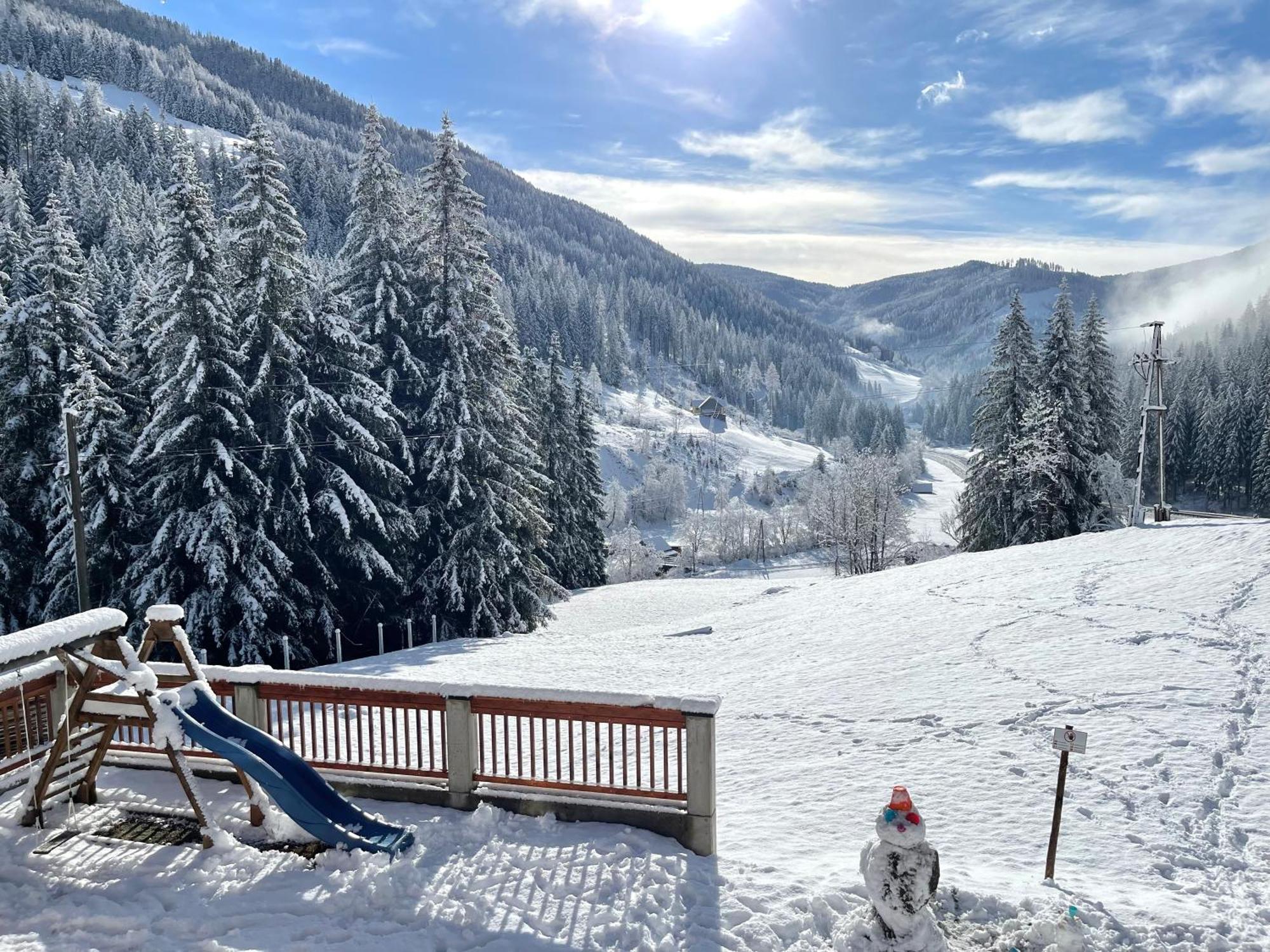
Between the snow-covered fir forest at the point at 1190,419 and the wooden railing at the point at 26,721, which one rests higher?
the snow-covered fir forest at the point at 1190,419

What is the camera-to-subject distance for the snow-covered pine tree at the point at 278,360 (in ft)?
66.6

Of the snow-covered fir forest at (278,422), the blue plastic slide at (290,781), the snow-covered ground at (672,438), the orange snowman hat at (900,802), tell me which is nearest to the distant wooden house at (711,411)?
the snow-covered ground at (672,438)

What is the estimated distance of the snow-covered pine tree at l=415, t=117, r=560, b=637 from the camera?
22875 mm

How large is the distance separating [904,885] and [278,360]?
816 inches

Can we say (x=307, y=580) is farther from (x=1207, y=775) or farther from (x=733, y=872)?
(x=1207, y=775)

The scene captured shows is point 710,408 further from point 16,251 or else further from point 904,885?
point 904,885

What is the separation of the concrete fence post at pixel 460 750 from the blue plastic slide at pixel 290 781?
0.71m

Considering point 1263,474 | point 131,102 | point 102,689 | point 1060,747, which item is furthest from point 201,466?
point 131,102

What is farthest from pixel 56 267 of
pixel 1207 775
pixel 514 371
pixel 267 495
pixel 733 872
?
pixel 1207 775

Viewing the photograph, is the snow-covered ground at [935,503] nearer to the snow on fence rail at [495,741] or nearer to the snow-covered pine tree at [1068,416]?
Answer: the snow-covered pine tree at [1068,416]

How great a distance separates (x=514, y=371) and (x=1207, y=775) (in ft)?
66.6

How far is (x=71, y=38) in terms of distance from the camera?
176500 mm

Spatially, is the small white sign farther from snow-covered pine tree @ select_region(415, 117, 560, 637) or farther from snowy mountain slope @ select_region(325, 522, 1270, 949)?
snow-covered pine tree @ select_region(415, 117, 560, 637)

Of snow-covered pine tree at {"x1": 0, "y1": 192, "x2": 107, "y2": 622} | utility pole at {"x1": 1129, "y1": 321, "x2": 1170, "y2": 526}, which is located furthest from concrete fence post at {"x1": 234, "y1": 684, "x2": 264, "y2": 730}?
utility pole at {"x1": 1129, "y1": 321, "x2": 1170, "y2": 526}
